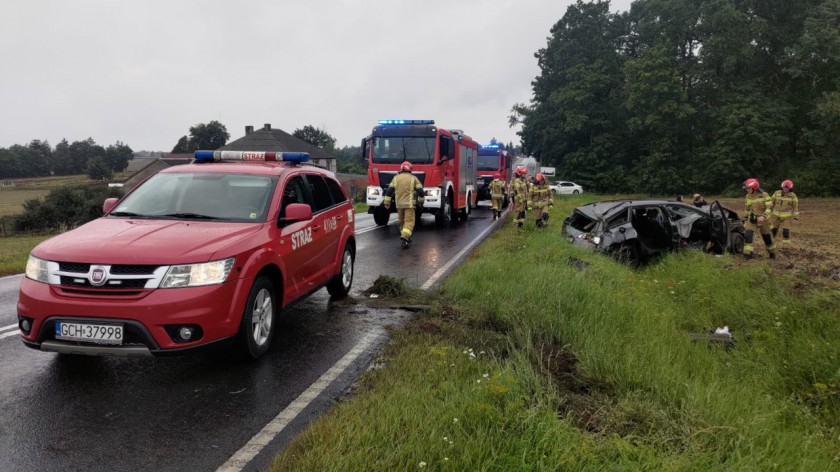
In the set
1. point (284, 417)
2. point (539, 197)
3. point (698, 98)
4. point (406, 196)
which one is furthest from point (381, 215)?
point (698, 98)

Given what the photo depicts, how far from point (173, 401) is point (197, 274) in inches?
35.0

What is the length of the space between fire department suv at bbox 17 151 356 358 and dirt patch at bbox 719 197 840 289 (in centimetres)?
738

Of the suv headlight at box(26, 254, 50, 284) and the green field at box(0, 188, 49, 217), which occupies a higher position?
the suv headlight at box(26, 254, 50, 284)

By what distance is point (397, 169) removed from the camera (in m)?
15.2

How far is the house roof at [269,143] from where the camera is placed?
57.7m

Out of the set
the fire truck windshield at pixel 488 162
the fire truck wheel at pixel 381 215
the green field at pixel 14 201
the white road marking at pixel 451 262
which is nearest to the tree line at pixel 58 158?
the green field at pixel 14 201

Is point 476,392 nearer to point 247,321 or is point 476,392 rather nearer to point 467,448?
point 467,448

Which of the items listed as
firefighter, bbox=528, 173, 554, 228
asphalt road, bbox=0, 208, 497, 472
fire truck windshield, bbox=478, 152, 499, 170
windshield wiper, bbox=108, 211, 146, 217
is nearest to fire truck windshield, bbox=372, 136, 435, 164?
firefighter, bbox=528, 173, 554, 228

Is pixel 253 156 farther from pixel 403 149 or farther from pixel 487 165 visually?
pixel 487 165

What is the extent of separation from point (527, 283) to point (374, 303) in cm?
188

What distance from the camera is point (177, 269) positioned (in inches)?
154

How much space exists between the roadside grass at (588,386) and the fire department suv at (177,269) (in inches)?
46.4

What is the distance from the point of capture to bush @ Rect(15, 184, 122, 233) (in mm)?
29391

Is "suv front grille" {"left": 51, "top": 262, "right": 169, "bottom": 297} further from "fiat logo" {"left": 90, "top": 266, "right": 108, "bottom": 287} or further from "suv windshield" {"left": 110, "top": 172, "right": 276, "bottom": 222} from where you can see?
"suv windshield" {"left": 110, "top": 172, "right": 276, "bottom": 222}
